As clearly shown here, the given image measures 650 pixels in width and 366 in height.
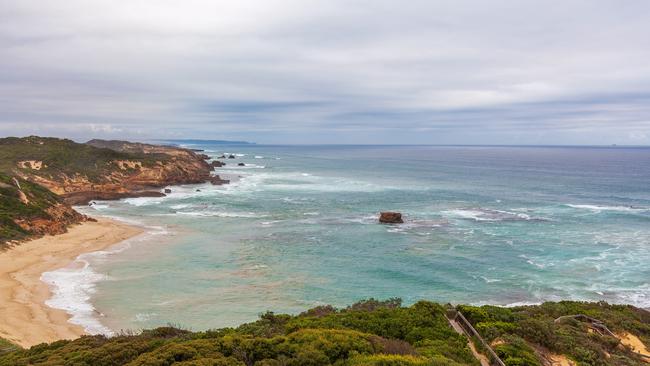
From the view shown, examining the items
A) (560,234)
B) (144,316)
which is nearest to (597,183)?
(560,234)

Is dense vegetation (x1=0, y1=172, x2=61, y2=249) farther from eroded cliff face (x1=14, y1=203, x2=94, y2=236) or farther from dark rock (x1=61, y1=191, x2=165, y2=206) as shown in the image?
dark rock (x1=61, y1=191, x2=165, y2=206)

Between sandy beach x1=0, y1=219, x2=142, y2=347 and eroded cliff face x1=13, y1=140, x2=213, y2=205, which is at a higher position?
eroded cliff face x1=13, y1=140, x2=213, y2=205

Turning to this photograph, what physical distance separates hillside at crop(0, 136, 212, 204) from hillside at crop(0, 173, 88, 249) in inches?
548

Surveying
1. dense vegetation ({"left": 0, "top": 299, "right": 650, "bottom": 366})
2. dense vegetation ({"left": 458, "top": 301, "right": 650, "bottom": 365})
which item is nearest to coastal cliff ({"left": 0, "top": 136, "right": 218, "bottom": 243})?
dense vegetation ({"left": 0, "top": 299, "right": 650, "bottom": 366})

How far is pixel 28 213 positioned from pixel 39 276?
17.9 m

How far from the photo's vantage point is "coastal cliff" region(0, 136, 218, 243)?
47344mm

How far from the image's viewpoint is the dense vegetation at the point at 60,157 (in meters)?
76.4

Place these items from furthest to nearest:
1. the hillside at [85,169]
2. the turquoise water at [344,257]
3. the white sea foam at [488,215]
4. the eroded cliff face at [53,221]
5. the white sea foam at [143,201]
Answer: the hillside at [85,169]
the white sea foam at [143,201]
the white sea foam at [488,215]
the eroded cliff face at [53,221]
the turquoise water at [344,257]

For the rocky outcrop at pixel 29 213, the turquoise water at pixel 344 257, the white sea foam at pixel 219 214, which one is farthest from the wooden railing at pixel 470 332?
the white sea foam at pixel 219 214

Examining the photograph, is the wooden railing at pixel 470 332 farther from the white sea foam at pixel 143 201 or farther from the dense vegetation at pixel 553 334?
the white sea foam at pixel 143 201

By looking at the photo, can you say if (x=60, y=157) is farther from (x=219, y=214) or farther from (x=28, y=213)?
(x=219, y=214)

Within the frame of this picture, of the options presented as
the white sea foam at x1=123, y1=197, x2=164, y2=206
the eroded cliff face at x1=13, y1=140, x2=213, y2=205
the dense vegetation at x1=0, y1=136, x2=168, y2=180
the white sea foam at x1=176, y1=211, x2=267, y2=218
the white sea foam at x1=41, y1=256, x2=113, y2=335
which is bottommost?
the white sea foam at x1=41, y1=256, x2=113, y2=335

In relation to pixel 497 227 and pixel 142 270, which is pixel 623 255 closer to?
pixel 497 227

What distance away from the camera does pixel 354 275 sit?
3506 cm
